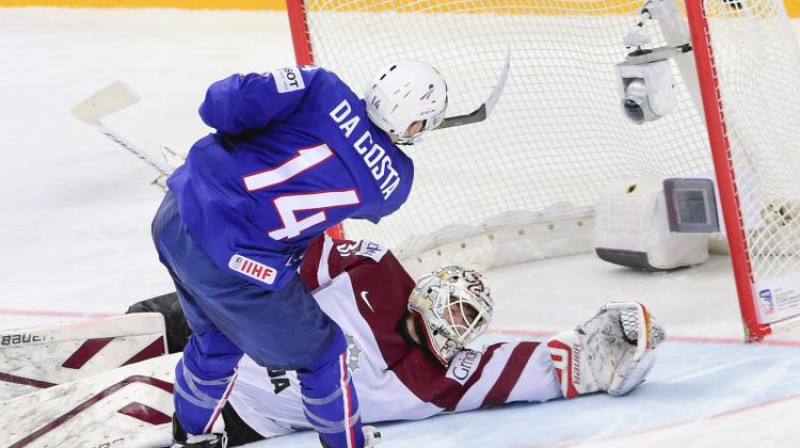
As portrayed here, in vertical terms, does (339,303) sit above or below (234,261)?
below

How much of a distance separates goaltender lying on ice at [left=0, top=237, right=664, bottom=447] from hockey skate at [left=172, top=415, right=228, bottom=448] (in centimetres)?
9

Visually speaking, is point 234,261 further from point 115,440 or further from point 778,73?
point 778,73

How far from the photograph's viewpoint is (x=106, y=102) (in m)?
3.41

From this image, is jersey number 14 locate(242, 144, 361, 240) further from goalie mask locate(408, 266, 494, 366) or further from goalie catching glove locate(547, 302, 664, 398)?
goalie catching glove locate(547, 302, 664, 398)

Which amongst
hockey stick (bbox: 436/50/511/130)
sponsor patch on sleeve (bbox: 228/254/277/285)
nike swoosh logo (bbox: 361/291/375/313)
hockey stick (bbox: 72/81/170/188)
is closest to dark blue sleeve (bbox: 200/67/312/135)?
sponsor patch on sleeve (bbox: 228/254/277/285)

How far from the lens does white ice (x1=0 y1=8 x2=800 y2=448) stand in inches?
106

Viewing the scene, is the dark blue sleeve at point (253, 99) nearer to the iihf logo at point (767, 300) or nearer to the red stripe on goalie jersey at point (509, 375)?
the red stripe on goalie jersey at point (509, 375)

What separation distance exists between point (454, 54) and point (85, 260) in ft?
4.82

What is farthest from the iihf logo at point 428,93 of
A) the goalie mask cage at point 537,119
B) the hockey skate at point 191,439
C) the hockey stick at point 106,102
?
the hockey stick at point 106,102

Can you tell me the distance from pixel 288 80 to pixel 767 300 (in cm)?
140

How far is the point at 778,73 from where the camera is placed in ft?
11.1

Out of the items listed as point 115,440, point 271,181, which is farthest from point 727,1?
point 115,440

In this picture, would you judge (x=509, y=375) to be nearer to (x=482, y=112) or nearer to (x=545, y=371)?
(x=545, y=371)

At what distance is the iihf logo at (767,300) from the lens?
10.1 ft
